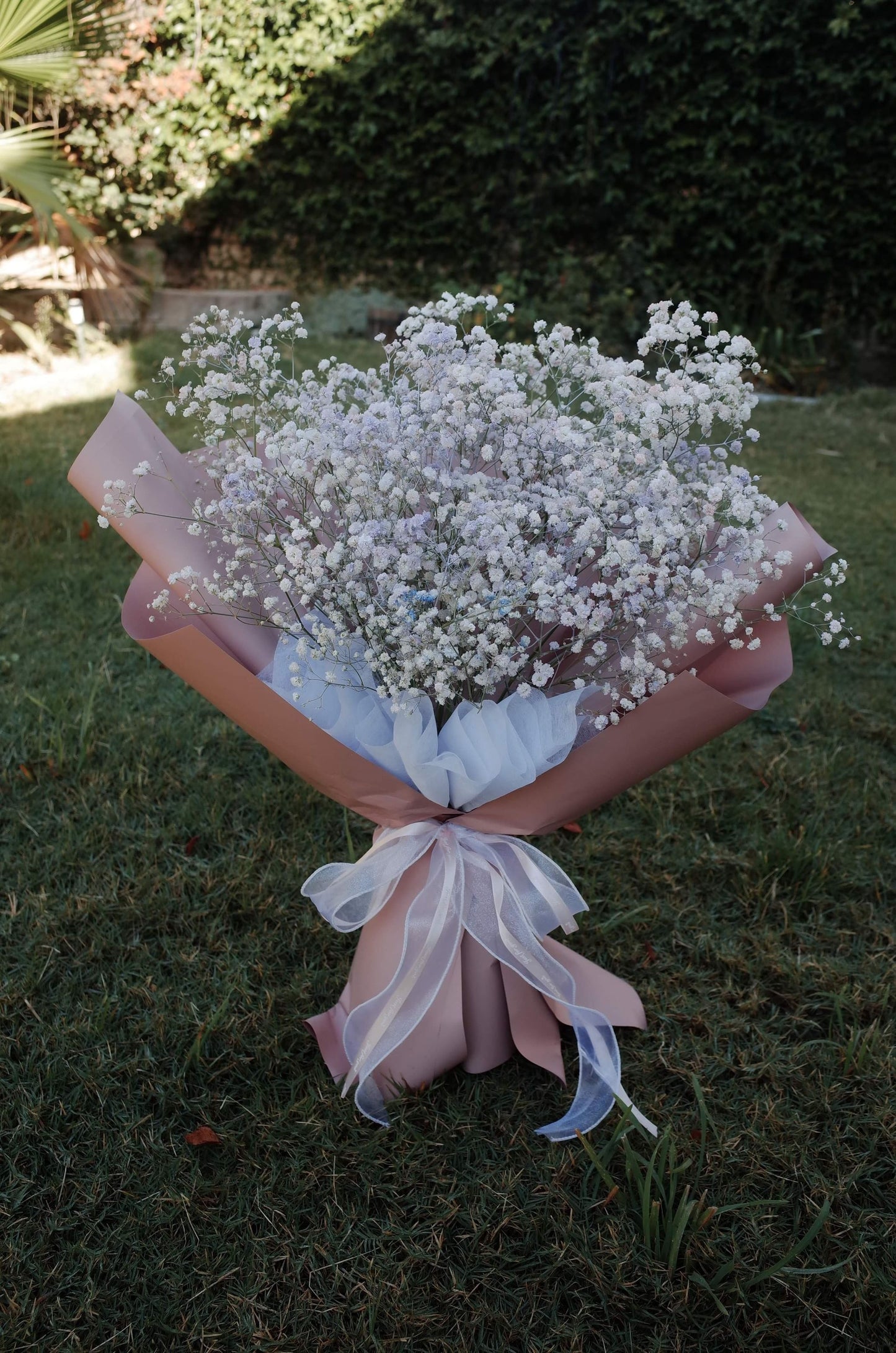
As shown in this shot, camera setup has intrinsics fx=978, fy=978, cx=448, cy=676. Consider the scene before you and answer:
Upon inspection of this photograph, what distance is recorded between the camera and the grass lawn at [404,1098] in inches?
56.4

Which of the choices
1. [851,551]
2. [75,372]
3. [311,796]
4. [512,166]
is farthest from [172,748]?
[512,166]

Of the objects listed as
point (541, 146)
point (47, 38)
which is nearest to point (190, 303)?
point (47, 38)

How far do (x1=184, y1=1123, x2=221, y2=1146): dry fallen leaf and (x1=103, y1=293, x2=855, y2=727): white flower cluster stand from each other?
2.66ft

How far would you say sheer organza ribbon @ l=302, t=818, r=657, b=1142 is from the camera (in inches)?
64.4

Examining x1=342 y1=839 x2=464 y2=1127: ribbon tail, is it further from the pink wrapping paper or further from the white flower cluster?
the white flower cluster

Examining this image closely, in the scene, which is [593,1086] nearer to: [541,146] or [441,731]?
[441,731]

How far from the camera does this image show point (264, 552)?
55.4 inches

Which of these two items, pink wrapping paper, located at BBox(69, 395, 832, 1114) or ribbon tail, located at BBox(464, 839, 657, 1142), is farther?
ribbon tail, located at BBox(464, 839, 657, 1142)

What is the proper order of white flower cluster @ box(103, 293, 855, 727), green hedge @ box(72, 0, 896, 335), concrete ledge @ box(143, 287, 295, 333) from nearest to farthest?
white flower cluster @ box(103, 293, 855, 727), green hedge @ box(72, 0, 896, 335), concrete ledge @ box(143, 287, 295, 333)

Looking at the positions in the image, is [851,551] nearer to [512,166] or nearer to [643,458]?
[643,458]

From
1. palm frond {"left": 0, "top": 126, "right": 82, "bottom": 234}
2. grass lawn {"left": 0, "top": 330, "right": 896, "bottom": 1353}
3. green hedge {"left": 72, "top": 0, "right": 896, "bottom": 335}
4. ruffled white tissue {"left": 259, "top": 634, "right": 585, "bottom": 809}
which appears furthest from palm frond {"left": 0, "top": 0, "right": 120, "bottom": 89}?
ruffled white tissue {"left": 259, "top": 634, "right": 585, "bottom": 809}

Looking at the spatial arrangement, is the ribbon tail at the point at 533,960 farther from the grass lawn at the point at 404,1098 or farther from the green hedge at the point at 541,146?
the green hedge at the point at 541,146

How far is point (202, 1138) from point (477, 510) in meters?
1.14

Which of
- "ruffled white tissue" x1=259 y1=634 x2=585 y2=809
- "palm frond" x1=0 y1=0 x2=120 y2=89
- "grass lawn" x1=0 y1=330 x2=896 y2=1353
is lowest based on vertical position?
"grass lawn" x1=0 y1=330 x2=896 y2=1353
